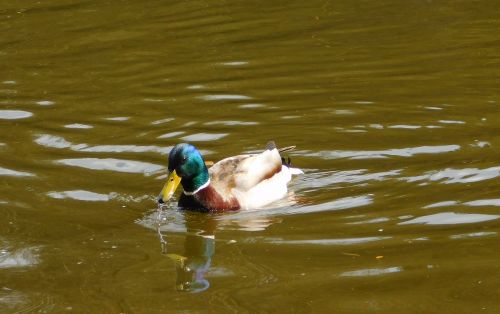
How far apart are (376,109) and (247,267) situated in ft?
13.8

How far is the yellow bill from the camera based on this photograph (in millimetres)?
8812

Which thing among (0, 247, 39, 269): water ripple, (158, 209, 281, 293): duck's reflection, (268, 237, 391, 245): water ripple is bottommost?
(158, 209, 281, 293): duck's reflection

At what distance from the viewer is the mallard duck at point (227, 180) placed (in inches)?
356

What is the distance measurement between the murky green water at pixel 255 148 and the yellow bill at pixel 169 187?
0.20m

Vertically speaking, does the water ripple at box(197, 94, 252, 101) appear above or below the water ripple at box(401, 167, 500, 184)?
above

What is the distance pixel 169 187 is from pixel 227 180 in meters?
0.60

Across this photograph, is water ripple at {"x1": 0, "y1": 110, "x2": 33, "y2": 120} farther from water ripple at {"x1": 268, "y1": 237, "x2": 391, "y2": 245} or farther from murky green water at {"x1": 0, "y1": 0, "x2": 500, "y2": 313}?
water ripple at {"x1": 268, "y1": 237, "x2": 391, "y2": 245}

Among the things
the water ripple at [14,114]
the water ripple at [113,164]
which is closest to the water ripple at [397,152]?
the water ripple at [113,164]

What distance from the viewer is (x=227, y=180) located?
9305 millimetres

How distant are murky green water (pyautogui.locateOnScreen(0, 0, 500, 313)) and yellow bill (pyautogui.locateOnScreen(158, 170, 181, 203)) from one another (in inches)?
7.8

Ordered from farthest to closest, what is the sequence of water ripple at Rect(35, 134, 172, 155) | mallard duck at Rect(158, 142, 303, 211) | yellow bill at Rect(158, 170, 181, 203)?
water ripple at Rect(35, 134, 172, 155) → mallard duck at Rect(158, 142, 303, 211) → yellow bill at Rect(158, 170, 181, 203)

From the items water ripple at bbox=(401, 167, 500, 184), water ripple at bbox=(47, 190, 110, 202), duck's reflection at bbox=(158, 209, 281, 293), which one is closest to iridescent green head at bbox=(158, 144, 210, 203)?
duck's reflection at bbox=(158, 209, 281, 293)

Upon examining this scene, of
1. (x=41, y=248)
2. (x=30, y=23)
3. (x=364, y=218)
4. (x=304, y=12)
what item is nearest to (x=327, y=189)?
(x=364, y=218)

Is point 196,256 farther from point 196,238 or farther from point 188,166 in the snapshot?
point 188,166
